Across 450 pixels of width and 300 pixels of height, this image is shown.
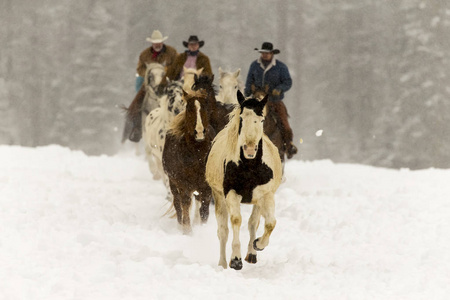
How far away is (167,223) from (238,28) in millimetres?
41523

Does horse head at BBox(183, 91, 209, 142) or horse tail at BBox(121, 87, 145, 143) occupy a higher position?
horse head at BBox(183, 91, 209, 142)

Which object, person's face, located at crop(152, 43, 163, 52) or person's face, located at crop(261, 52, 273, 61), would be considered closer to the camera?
person's face, located at crop(261, 52, 273, 61)

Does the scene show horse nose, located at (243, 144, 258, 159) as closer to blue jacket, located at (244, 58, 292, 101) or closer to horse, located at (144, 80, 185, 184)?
horse, located at (144, 80, 185, 184)

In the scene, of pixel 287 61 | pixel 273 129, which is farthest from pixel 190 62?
pixel 287 61

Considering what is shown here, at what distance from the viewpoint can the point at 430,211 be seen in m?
12.7

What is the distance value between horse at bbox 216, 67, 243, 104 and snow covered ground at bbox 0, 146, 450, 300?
2.37m

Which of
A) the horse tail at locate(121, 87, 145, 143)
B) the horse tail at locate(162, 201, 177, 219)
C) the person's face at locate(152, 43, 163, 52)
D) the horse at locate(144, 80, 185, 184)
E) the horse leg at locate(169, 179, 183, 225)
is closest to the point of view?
the horse leg at locate(169, 179, 183, 225)

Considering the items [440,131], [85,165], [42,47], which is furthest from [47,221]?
[42,47]

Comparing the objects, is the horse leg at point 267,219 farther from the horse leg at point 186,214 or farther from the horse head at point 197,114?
the horse leg at point 186,214

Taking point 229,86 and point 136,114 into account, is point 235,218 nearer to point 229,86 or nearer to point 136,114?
point 229,86

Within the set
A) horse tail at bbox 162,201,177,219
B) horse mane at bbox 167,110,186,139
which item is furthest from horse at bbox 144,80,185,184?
horse mane at bbox 167,110,186,139

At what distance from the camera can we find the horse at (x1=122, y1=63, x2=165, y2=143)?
18062mm

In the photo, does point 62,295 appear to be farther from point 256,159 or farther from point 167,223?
point 167,223

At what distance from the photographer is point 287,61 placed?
56688 millimetres
